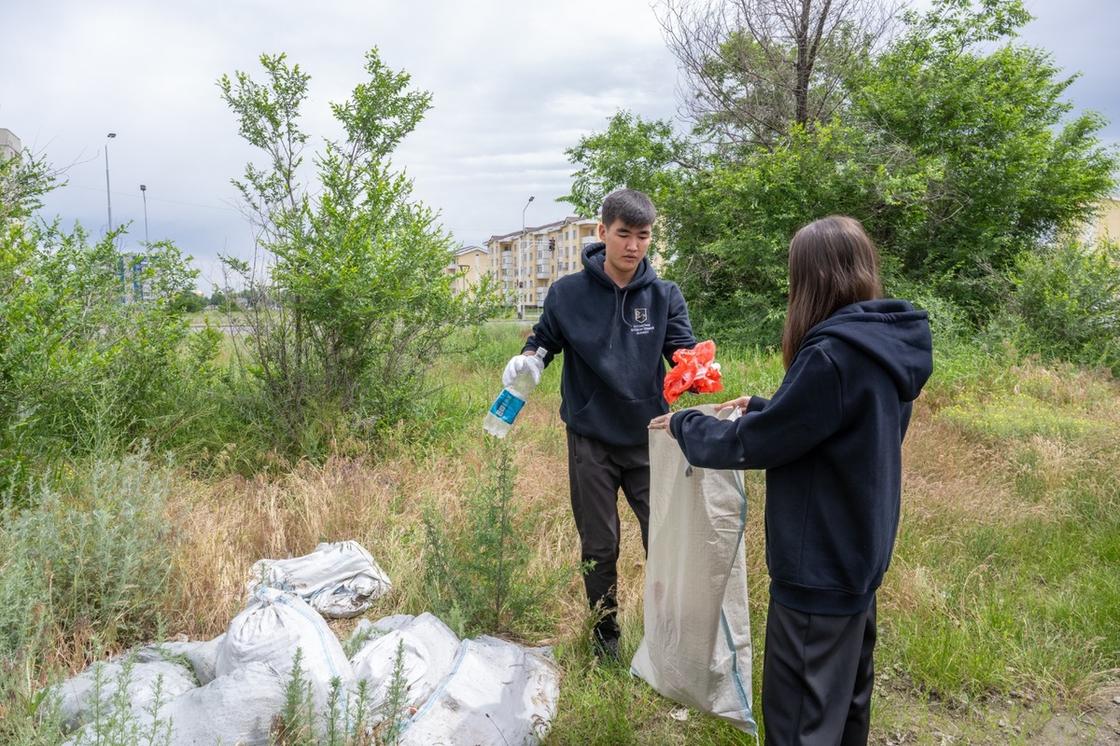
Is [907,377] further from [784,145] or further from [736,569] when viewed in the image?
[784,145]

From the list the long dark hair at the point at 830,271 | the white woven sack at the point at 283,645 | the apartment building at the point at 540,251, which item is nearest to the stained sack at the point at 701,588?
the long dark hair at the point at 830,271

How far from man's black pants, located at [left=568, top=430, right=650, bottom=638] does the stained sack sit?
0.54 metres

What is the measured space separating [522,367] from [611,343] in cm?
35

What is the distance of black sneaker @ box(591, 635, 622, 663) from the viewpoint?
296cm

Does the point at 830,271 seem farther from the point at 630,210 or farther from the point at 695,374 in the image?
the point at 630,210

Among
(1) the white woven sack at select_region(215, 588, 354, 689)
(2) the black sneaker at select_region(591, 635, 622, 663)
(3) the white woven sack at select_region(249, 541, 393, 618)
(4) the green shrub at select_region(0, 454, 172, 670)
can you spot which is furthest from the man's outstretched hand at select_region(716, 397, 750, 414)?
(4) the green shrub at select_region(0, 454, 172, 670)

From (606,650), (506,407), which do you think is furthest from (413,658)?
(506,407)

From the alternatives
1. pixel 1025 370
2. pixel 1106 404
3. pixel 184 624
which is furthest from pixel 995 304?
pixel 184 624

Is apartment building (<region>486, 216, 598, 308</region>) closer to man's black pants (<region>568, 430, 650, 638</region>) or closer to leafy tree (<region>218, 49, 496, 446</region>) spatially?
leafy tree (<region>218, 49, 496, 446</region>)

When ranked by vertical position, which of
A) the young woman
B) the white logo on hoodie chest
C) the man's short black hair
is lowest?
the young woman

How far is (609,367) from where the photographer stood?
9.39 feet

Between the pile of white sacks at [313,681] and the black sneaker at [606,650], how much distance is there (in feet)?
0.75

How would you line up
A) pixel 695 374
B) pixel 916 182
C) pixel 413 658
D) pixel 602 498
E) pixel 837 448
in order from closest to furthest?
pixel 837 448, pixel 695 374, pixel 413 658, pixel 602 498, pixel 916 182

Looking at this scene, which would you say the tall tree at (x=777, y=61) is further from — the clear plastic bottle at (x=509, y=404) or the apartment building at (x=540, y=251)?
the apartment building at (x=540, y=251)
